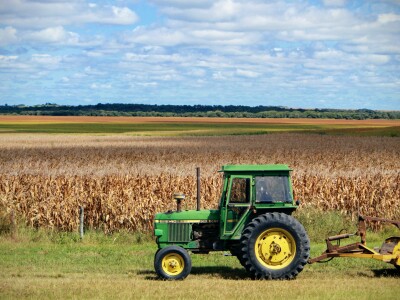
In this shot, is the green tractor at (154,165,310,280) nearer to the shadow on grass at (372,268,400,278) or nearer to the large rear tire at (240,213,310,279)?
the large rear tire at (240,213,310,279)

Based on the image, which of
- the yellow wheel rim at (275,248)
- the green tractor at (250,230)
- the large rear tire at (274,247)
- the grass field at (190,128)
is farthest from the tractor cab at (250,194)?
the grass field at (190,128)

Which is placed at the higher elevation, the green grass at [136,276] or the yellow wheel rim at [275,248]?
the yellow wheel rim at [275,248]

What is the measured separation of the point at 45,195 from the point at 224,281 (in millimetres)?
9766

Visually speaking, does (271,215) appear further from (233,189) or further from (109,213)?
(109,213)

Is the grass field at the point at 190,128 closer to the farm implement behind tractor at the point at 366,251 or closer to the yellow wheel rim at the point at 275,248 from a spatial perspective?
the farm implement behind tractor at the point at 366,251

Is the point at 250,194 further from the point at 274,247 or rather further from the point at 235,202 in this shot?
the point at 274,247

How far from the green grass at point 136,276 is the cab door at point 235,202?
3.32 feet

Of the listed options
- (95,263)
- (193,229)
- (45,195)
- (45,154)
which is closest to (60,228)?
(45,195)

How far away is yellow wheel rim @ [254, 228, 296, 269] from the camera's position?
12883 millimetres

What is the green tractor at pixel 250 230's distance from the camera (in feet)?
42.0

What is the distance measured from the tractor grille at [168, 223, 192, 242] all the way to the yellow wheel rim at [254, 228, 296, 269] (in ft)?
4.93

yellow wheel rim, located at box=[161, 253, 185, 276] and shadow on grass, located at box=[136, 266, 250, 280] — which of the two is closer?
yellow wheel rim, located at box=[161, 253, 185, 276]

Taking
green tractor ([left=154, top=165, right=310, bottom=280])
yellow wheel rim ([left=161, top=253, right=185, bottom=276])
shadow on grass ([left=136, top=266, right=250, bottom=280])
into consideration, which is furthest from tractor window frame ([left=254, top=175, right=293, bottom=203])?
yellow wheel rim ([left=161, top=253, right=185, bottom=276])

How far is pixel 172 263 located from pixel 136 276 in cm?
102
